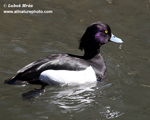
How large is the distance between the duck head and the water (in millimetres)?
732

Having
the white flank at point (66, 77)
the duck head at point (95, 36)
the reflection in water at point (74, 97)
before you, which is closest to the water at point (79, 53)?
the reflection in water at point (74, 97)

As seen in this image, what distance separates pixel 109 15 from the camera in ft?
28.7

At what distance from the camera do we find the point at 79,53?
7.26 metres

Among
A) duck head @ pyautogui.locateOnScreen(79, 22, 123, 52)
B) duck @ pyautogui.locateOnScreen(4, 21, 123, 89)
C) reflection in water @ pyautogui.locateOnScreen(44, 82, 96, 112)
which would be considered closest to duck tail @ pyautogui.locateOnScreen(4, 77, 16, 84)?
duck @ pyautogui.locateOnScreen(4, 21, 123, 89)

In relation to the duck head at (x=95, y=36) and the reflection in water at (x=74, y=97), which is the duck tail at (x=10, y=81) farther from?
the duck head at (x=95, y=36)

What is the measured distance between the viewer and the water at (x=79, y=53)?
4.91 meters

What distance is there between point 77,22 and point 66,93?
341 cm

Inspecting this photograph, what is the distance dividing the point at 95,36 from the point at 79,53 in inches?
45.1

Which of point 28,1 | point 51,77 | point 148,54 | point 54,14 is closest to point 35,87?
point 51,77

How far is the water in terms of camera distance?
16.1 feet

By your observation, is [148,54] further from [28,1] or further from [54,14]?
[28,1]

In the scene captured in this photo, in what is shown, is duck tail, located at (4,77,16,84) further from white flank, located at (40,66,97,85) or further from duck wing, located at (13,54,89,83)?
white flank, located at (40,66,97,85)

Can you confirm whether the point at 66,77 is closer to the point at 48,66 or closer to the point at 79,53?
the point at 48,66

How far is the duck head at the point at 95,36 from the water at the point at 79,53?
0.73 m
